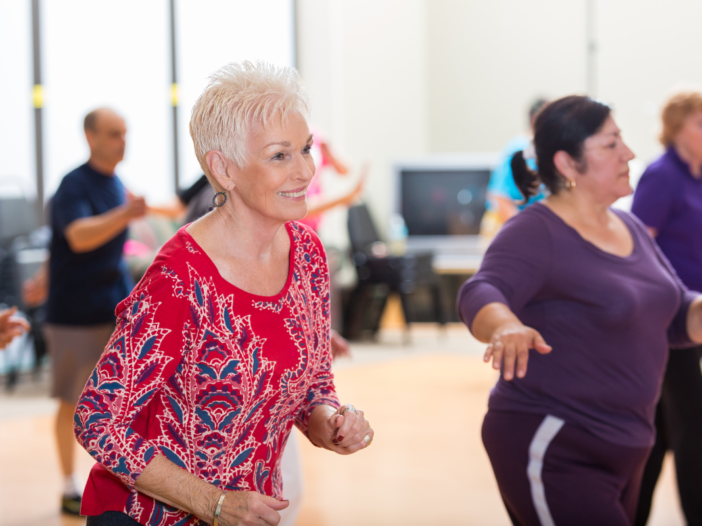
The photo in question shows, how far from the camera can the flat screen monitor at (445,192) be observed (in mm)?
8281

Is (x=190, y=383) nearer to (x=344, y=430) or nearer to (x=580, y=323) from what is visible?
(x=344, y=430)

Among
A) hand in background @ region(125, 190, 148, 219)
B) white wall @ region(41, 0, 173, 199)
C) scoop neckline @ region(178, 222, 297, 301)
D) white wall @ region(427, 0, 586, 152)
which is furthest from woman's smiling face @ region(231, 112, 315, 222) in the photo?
white wall @ region(427, 0, 586, 152)

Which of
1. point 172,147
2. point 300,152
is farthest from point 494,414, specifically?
point 172,147

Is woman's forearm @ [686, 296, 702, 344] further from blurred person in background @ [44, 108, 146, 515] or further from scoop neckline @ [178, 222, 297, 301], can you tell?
blurred person in background @ [44, 108, 146, 515]

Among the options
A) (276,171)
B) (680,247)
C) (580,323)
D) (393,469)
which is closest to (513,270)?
(580,323)

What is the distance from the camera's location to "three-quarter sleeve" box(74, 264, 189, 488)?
1.27m

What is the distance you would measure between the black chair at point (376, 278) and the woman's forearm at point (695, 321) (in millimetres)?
5624

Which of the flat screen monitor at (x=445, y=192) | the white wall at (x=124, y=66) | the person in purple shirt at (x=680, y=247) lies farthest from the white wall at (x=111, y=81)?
the person in purple shirt at (x=680, y=247)

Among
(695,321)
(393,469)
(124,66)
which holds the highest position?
(124,66)

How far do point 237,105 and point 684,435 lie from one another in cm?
197

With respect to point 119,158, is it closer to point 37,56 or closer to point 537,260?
point 537,260

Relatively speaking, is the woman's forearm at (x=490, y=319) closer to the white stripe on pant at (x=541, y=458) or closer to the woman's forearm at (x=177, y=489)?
the white stripe on pant at (x=541, y=458)

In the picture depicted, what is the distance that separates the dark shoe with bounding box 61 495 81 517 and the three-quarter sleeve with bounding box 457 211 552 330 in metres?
2.16

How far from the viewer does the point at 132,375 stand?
128 centimetres
